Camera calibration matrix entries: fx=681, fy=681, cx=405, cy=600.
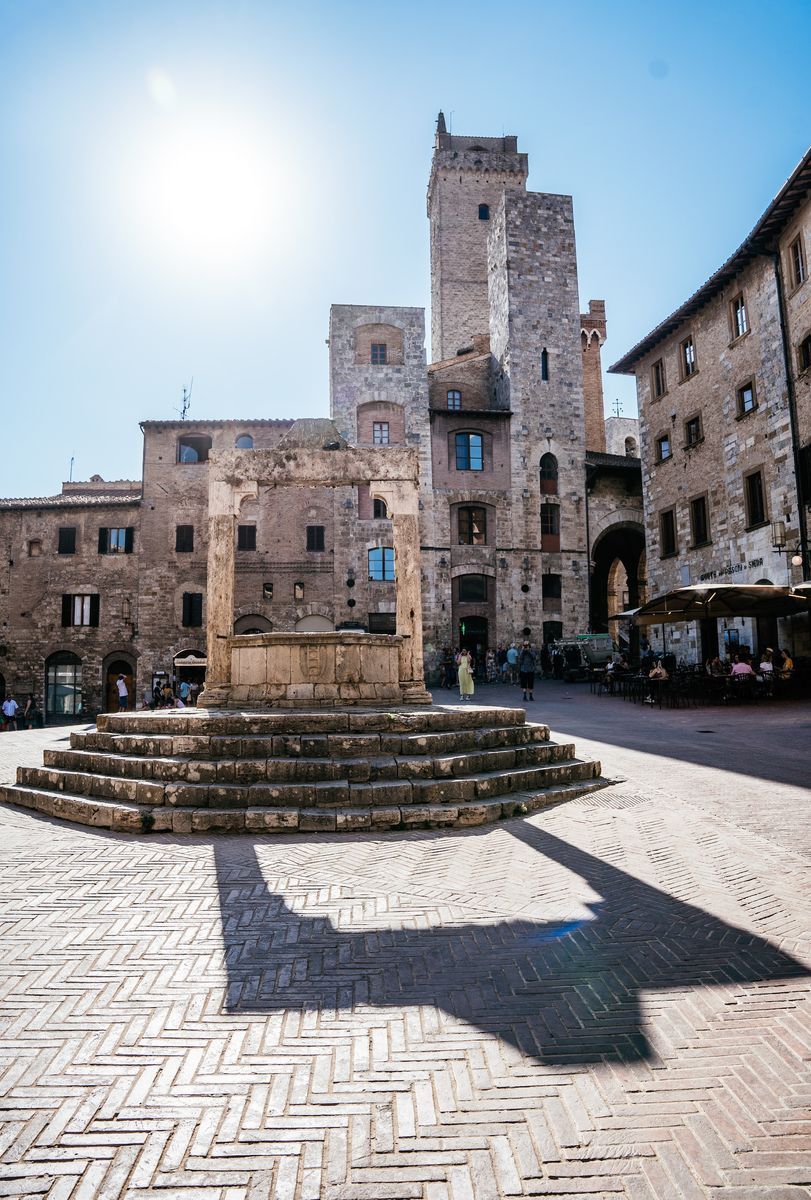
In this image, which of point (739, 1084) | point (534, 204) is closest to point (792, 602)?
point (739, 1084)

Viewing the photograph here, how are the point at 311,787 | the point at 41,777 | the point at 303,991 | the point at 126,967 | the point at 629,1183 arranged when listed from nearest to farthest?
the point at 629,1183, the point at 303,991, the point at 126,967, the point at 311,787, the point at 41,777

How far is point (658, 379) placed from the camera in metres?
26.6

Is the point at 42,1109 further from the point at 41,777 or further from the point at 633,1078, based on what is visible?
the point at 41,777

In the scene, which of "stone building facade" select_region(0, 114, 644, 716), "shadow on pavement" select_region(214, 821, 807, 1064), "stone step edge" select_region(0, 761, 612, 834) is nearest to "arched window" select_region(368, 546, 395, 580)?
"stone building facade" select_region(0, 114, 644, 716)

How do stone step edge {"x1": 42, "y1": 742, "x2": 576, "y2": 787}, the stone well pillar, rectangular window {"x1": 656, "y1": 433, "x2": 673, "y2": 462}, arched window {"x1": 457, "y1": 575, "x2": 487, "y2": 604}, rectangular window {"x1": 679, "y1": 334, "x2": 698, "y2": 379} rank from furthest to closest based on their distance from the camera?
arched window {"x1": 457, "y1": 575, "x2": 487, "y2": 604}, rectangular window {"x1": 656, "y1": 433, "x2": 673, "y2": 462}, rectangular window {"x1": 679, "y1": 334, "x2": 698, "y2": 379}, the stone well pillar, stone step edge {"x1": 42, "y1": 742, "x2": 576, "y2": 787}

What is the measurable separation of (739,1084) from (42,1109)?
8.65 feet

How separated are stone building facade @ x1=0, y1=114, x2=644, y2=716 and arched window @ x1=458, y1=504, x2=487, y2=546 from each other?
7 cm

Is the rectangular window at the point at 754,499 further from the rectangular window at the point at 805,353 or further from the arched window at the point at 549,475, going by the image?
the arched window at the point at 549,475

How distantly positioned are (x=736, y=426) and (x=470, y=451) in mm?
12719

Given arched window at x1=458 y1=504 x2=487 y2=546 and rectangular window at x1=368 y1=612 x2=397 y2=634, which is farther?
arched window at x1=458 y1=504 x2=487 y2=546

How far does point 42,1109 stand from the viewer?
8.29ft

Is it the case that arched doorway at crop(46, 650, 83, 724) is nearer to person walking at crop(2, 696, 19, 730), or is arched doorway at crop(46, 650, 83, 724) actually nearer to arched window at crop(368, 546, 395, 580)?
person walking at crop(2, 696, 19, 730)

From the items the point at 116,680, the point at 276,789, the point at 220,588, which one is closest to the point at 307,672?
the point at 220,588

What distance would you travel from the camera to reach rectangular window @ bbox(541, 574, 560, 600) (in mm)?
31766
